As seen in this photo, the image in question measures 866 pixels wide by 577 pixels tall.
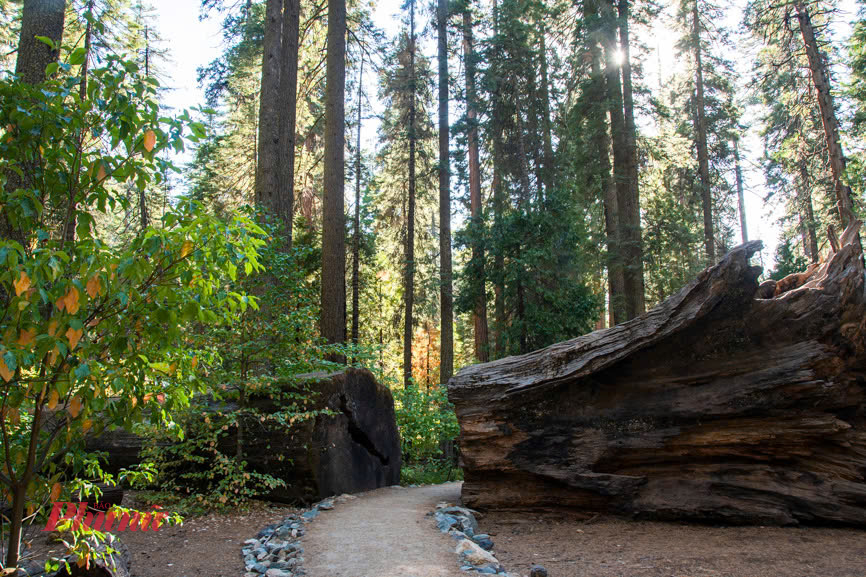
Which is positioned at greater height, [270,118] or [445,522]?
[270,118]

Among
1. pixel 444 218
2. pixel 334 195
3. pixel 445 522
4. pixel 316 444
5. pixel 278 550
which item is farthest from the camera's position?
pixel 444 218

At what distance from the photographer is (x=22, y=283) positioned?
2.05m

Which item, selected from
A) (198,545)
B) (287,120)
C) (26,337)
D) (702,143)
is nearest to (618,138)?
(702,143)

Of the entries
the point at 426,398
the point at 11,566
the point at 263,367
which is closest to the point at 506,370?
the point at 263,367

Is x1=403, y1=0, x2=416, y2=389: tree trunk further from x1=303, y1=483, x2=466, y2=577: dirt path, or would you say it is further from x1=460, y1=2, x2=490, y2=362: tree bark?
x1=303, y1=483, x2=466, y2=577: dirt path

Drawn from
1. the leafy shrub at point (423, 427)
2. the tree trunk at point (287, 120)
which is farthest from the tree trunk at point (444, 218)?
the tree trunk at point (287, 120)

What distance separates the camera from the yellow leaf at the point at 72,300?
217cm

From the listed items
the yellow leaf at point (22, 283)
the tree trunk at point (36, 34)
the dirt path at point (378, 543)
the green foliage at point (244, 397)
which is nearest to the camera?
the yellow leaf at point (22, 283)

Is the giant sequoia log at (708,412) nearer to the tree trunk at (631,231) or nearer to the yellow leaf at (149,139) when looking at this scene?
the yellow leaf at (149,139)

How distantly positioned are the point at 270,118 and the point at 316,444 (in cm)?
625

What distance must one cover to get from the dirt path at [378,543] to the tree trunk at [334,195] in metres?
4.85

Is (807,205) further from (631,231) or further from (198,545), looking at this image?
(198,545)

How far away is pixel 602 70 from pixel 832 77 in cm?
613

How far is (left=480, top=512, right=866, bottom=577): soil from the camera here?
14.4ft
